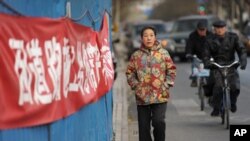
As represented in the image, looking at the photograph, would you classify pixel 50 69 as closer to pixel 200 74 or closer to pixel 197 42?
pixel 200 74

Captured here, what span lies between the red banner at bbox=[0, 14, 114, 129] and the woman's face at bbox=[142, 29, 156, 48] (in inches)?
45.2

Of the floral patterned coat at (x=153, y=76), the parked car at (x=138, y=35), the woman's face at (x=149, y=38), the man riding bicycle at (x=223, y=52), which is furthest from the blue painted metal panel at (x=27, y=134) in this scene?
the parked car at (x=138, y=35)

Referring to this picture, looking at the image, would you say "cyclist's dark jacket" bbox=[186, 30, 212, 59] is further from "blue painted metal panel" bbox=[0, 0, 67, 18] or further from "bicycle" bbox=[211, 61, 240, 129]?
"blue painted metal panel" bbox=[0, 0, 67, 18]


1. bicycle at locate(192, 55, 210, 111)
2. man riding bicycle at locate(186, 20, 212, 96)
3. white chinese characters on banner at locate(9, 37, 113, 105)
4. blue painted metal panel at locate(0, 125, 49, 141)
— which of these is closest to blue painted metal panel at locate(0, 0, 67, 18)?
white chinese characters on banner at locate(9, 37, 113, 105)

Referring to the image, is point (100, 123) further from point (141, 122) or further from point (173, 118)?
point (173, 118)

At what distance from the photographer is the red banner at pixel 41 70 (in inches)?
183

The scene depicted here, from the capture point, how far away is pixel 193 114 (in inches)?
530

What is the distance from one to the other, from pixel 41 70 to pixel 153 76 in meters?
3.04

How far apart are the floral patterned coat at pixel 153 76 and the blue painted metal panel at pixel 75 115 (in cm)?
53

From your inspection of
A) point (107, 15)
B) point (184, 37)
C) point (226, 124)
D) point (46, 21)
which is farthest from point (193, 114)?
point (184, 37)

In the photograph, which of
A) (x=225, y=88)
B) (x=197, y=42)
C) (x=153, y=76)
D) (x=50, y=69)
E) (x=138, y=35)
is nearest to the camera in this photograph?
(x=50, y=69)

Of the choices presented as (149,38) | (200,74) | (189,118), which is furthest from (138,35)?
(149,38)

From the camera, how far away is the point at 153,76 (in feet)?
26.5

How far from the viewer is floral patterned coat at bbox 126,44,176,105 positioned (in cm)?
806
